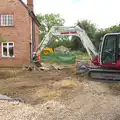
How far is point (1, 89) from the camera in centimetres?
1788

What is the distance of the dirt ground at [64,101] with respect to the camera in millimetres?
11422

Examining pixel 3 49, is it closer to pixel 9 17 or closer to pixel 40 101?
pixel 9 17

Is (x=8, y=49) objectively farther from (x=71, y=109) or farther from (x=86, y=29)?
(x=86, y=29)

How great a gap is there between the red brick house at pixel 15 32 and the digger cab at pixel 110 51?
16764mm

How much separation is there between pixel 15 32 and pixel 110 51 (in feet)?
58.9

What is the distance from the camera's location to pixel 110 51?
20406 millimetres

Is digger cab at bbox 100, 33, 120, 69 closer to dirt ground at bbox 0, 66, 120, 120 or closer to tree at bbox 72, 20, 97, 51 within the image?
dirt ground at bbox 0, 66, 120, 120

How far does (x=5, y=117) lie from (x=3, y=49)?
26.2m

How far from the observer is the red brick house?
36.5 metres

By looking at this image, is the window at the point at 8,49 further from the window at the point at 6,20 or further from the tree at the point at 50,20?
the tree at the point at 50,20

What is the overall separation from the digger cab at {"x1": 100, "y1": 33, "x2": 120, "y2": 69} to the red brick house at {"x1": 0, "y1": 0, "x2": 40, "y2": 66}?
55.0 ft

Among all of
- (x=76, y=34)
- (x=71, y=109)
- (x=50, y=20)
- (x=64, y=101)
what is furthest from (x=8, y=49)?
(x=50, y=20)

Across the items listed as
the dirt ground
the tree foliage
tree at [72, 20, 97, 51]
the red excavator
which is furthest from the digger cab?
tree at [72, 20, 97, 51]

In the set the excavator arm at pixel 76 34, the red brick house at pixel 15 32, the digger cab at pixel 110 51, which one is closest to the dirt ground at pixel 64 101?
the digger cab at pixel 110 51
